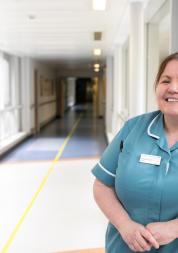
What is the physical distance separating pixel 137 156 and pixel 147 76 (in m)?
3.94

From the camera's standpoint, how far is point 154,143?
133cm

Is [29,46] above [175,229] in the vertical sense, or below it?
above

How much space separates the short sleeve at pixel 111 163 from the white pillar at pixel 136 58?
3379 millimetres

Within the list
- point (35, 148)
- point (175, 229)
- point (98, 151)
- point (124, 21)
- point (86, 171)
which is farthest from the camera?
point (35, 148)

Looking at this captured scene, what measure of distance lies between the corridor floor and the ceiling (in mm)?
2795

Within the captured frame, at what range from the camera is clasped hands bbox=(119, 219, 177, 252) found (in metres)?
1.26

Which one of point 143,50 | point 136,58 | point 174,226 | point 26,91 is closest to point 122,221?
point 174,226

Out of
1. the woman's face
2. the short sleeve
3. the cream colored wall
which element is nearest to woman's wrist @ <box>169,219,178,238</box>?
the short sleeve

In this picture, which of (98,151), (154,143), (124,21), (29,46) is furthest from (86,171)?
(154,143)

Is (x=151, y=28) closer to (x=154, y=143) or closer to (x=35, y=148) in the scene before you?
(x=154, y=143)

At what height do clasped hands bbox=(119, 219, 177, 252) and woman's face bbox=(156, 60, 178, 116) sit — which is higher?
woman's face bbox=(156, 60, 178, 116)

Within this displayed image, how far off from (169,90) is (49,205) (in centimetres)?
366

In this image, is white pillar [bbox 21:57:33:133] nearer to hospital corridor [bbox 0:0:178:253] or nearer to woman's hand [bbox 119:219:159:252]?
hospital corridor [bbox 0:0:178:253]

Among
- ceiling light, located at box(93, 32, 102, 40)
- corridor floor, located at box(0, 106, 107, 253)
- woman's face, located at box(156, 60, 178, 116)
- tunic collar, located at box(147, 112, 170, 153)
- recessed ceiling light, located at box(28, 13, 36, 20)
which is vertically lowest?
corridor floor, located at box(0, 106, 107, 253)
